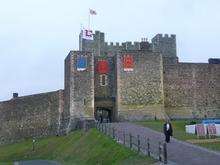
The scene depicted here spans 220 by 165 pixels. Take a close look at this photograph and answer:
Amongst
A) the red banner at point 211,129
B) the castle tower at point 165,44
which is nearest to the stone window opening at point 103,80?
the castle tower at point 165,44

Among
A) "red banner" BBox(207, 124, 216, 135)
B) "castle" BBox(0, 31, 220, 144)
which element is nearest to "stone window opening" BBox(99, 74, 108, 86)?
"castle" BBox(0, 31, 220, 144)

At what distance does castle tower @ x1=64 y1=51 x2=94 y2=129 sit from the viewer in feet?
167

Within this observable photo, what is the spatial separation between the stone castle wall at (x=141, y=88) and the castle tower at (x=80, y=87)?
2.47m

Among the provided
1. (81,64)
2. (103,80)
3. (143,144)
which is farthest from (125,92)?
(143,144)

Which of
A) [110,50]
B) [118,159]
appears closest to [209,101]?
[110,50]

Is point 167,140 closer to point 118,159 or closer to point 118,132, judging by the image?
point 118,159

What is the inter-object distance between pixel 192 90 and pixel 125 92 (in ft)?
22.6

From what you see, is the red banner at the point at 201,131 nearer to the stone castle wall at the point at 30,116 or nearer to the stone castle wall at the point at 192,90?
the stone castle wall at the point at 192,90

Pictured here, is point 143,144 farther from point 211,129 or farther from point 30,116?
point 30,116

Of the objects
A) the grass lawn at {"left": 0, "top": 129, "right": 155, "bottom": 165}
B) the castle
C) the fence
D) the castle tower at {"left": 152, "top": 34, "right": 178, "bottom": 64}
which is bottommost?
the grass lawn at {"left": 0, "top": 129, "right": 155, "bottom": 165}

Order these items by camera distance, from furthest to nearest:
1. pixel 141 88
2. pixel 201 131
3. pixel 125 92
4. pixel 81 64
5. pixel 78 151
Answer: pixel 141 88, pixel 125 92, pixel 81 64, pixel 78 151, pixel 201 131

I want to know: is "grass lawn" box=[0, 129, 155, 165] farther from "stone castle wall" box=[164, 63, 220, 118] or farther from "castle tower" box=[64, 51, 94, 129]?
"stone castle wall" box=[164, 63, 220, 118]

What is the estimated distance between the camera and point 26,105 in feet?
192

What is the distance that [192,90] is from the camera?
54.6 m
